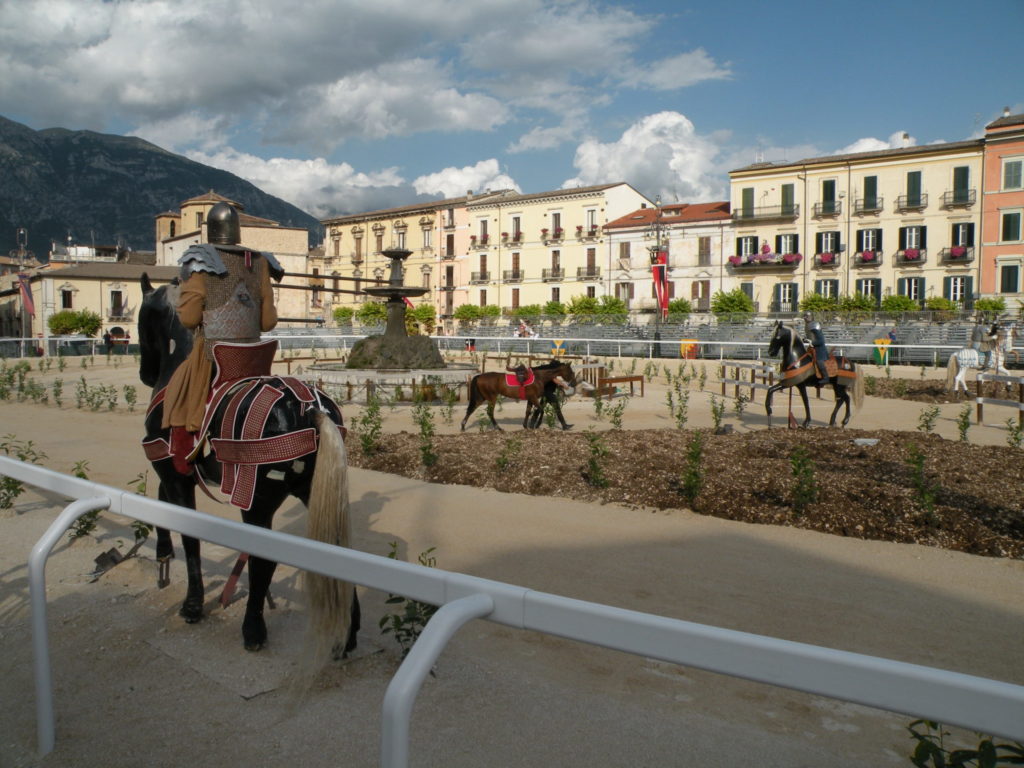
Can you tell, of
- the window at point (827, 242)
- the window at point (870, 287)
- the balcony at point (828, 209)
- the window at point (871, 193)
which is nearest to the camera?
the window at point (870, 287)

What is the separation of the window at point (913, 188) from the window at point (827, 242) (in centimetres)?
456

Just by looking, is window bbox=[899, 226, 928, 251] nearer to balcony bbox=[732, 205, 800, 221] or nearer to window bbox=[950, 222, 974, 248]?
window bbox=[950, 222, 974, 248]

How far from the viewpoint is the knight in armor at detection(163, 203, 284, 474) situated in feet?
14.6

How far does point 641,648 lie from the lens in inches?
69.2

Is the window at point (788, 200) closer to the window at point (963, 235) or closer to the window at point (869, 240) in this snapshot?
the window at point (869, 240)

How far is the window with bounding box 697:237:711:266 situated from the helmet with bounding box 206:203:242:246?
52.9m

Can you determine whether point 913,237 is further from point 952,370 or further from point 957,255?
point 952,370

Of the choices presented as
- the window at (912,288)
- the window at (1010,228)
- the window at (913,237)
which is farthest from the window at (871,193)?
the window at (1010,228)

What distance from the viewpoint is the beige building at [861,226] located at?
46812 mm

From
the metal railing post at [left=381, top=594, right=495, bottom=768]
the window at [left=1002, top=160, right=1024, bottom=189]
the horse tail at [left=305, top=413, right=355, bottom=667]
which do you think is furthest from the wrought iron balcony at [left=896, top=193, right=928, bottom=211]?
the metal railing post at [left=381, top=594, right=495, bottom=768]

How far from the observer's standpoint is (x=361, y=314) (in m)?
61.3

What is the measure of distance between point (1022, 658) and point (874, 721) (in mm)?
1349

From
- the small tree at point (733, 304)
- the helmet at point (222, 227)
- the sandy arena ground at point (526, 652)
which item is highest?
the small tree at point (733, 304)

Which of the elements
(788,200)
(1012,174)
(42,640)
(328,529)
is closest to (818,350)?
(328,529)
